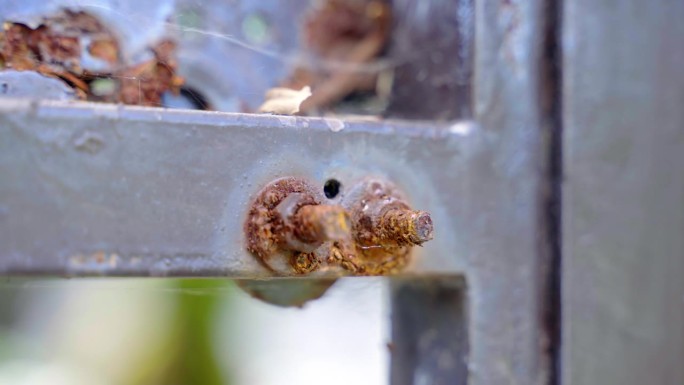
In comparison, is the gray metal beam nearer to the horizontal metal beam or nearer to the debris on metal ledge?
the horizontal metal beam

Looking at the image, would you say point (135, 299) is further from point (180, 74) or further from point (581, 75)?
point (581, 75)

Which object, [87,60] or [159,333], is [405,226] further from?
[159,333]

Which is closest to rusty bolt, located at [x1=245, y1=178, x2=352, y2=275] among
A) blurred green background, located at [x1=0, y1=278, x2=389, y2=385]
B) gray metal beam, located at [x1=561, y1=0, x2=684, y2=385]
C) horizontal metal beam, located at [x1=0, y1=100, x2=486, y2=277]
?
horizontal metal beam, located at [x1=0, y1=100, x2=486, y2=277]

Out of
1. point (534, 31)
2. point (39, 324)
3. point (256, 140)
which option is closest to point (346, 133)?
point (256, 140)

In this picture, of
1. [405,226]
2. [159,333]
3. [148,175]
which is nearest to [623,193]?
Answer: [405,226]

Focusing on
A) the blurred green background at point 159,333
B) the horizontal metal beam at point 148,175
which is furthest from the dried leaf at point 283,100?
the blurred green background at point 159,333

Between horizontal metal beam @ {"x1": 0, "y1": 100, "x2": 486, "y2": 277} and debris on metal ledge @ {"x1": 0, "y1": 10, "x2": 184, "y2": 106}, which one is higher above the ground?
debris on metal ledge @ {"x1": 0, "y1": 10, "x2": 184, "y2": 106}

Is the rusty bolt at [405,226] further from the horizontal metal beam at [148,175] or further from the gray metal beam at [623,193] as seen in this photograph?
the gray metal beam at [623,193]
